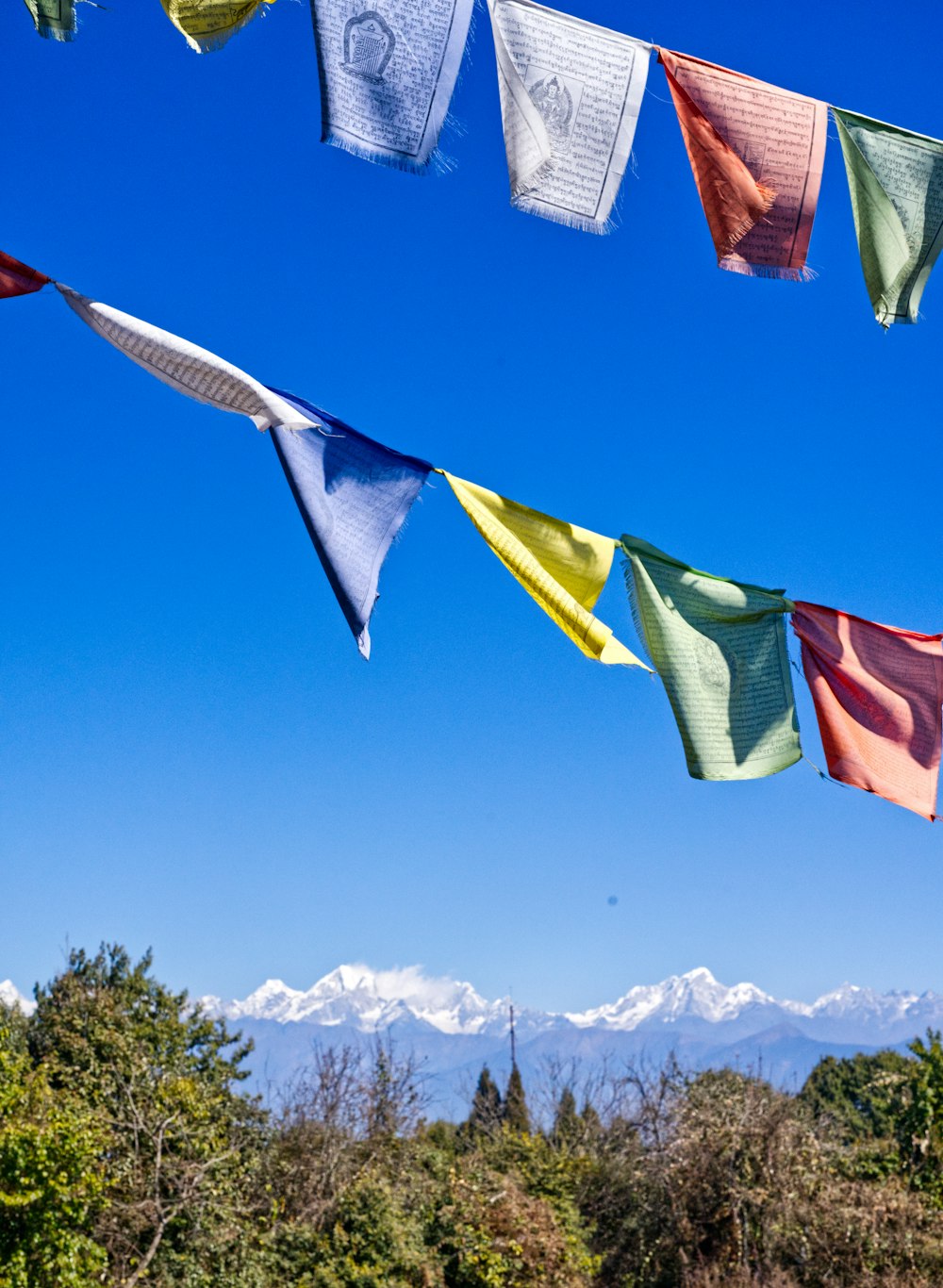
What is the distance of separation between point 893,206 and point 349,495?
8.26 feet

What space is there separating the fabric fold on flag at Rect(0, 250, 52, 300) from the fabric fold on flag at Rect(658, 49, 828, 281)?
95.4 inches

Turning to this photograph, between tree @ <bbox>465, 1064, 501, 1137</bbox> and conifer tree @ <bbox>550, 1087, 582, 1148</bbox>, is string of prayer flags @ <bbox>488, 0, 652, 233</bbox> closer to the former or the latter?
conifer tree @ <bbox>550, 1087, 582, 1148</bbox>

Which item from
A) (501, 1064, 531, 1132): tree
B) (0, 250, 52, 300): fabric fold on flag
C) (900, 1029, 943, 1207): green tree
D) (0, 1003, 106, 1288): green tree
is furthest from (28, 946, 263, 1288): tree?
(501, 1064, 531, 1132): tree

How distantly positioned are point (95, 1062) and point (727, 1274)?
10302 mm

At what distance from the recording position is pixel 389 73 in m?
4.35

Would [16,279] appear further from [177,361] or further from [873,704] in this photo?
[873,704]

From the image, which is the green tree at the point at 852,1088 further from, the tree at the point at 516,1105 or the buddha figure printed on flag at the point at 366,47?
the buddha figure printed on flag at the point at 366,47

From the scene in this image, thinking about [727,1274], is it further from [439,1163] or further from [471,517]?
[471,517]

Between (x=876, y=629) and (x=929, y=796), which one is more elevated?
(x=876, y=629)

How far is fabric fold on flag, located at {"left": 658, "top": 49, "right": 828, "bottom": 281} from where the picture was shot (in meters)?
4.83

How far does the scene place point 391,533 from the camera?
185 inches

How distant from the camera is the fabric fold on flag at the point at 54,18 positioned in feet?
14.4

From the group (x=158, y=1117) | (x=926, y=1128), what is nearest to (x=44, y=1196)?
(x=158, y=1117)

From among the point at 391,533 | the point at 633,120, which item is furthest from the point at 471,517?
the point at 633,120
